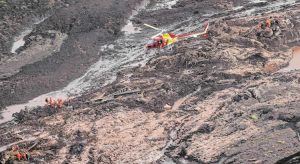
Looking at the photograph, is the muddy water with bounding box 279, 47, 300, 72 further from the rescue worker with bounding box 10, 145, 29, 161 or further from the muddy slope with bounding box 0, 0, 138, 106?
the rescue worker with bounding box 10, 145, 29, 161

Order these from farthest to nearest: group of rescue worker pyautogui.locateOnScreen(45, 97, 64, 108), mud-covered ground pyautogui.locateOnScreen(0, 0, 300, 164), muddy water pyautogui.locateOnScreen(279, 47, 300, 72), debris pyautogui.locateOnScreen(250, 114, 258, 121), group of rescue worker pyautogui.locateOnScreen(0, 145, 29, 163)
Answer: muddy water pyautogui.locateOnScreen(279, 47, 300, 72) < group of rescue worker pyautogui.locateOnScreen(45, 97, 64, 108) < debris pyautogui.locateOnScreen(250, 114, 258, 121) < group of rescue worker pyautogui.locateOnScreen(0, 145, 29, 163) < mud-covered ground pyautogui.locateOnScreen(0, 0, 300, 164)

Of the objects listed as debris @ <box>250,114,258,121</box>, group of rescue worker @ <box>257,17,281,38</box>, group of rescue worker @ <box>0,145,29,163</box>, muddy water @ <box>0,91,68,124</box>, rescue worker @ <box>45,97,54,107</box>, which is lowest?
debris @ <box>250,114,258,121</box>

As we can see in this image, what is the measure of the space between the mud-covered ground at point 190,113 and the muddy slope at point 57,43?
73.6 inches

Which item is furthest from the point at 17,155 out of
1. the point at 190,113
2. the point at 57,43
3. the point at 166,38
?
the point at 166,38

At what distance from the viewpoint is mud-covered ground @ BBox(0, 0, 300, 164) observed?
13.6 meters

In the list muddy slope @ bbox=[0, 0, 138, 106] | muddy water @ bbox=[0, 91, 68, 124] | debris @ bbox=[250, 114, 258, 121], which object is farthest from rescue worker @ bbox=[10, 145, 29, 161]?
debris @ bbox=[250, 114, 258, 121]

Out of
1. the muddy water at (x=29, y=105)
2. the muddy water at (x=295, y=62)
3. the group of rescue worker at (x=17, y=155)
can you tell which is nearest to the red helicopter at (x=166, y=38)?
the muddy water at (x=295, y=62)

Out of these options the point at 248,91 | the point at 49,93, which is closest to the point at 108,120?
the point at 49,93

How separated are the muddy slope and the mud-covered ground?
73.6 inches

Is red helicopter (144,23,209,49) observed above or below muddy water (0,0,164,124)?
above

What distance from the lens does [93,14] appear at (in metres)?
23.9

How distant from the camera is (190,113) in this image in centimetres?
1561

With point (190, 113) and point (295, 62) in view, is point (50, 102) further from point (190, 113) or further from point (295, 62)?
point (295, 62)

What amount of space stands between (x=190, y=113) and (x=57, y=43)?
8.51m
